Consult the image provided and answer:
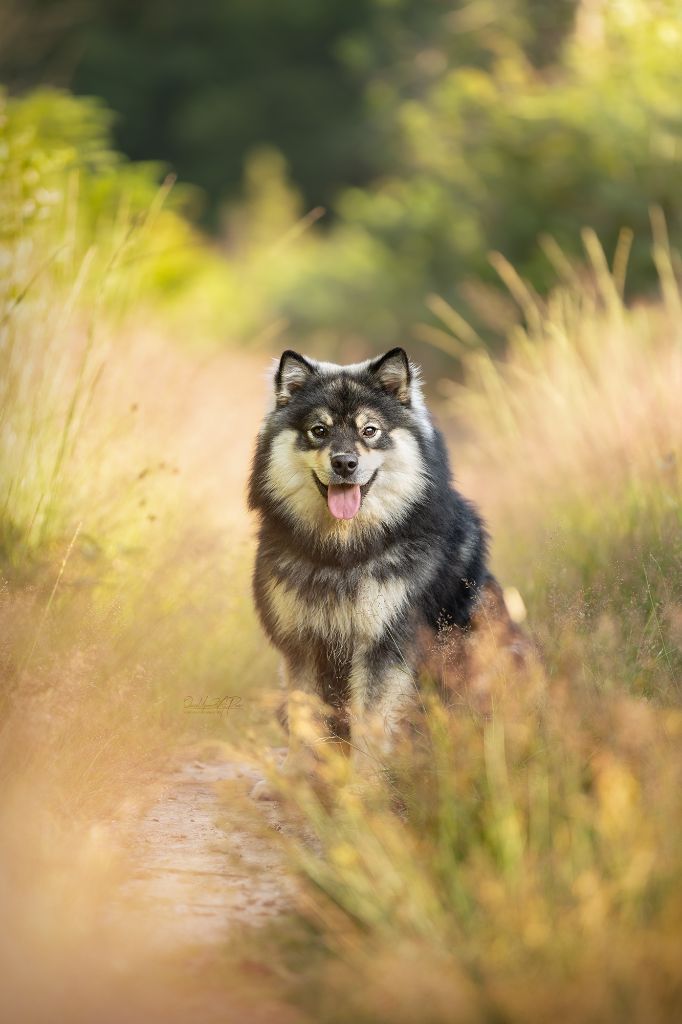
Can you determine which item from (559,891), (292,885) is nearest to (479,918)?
(559,891)

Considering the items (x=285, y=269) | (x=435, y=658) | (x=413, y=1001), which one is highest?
(x=285, y=269)

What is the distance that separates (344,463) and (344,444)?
3.9 inches

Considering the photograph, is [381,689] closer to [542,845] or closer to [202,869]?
[202,869]

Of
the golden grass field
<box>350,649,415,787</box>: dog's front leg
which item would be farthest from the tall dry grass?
<box>350,649,415,787</box>: dog's front leg

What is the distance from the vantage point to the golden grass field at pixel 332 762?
2.56m

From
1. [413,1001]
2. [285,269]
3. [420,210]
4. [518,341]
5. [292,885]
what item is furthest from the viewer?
[285,269]

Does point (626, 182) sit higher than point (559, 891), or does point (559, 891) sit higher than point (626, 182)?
point (626, 182)

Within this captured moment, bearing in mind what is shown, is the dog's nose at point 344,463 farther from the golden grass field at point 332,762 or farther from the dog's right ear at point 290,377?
the golden grass field at point 332,762

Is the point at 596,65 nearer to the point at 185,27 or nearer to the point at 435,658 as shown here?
the point at 435,658

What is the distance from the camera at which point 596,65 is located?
12.0 metres

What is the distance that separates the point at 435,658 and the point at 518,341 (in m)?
5.31

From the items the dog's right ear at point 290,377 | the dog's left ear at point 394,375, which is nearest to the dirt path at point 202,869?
the dog's right ear at point 290,377

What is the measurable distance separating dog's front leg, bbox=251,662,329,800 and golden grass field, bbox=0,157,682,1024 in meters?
0.24

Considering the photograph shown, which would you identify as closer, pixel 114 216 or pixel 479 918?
pixel 479 918
